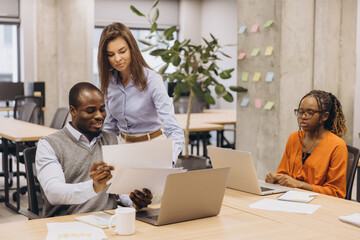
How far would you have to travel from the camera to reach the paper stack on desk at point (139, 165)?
190 centimetres

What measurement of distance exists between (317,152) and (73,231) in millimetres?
1455

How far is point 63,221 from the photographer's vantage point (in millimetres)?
Answer: 1985

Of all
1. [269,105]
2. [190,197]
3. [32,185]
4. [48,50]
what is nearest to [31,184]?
[32,185]

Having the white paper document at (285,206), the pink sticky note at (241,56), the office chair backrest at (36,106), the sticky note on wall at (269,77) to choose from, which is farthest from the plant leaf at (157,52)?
the white paper document at (285,206)

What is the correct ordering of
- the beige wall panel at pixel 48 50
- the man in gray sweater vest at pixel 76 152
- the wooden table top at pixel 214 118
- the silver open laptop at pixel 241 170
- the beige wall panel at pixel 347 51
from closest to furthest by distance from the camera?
the man in gray sweater vest at pixel 76 152
the silver open laptop at pixel 241 170
the beige wall panel at pixel 347 51
the wooden table top at pixel 214 118
the beige wall panel at pixel 48 50

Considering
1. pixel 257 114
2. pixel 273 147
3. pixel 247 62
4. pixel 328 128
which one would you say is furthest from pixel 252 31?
pixel 328 128

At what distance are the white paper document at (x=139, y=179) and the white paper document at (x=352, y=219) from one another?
2.14ft

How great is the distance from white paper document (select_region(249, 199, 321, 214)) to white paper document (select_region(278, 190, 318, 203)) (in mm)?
39

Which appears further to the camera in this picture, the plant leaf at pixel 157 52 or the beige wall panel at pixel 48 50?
the beige wall panel at pixel 48 50

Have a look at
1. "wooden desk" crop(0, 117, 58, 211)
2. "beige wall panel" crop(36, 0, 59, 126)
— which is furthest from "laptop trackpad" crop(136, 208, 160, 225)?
"beige wall panel" crop(36, 0, 59, 126)

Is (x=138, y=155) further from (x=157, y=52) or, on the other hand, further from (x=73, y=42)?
(x=73, y=42)

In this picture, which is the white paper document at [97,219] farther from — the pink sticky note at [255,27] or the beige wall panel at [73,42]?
the beige wall panel at [73,42]

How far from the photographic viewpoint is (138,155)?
197 cm

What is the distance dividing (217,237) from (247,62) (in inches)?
133
